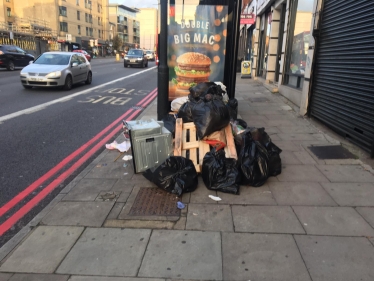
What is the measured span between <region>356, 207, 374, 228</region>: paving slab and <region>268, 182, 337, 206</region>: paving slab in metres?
0.27

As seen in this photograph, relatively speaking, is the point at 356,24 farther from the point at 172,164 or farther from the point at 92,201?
the point at 92,201

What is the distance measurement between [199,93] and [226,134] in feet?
4.83

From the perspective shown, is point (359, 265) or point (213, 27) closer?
point (359, 265)

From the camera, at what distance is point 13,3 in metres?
53.9

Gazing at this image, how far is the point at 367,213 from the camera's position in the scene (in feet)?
11.0

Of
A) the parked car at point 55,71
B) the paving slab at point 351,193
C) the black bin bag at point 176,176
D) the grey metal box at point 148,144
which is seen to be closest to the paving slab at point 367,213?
the paving slab at point 351,193

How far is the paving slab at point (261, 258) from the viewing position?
2.41 m

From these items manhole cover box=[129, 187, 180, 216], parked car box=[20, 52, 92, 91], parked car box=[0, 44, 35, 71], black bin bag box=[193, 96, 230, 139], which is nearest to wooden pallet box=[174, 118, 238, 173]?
black bin bag box=[193, 96, 230, 139]

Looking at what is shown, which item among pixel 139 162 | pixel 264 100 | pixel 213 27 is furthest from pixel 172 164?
pixel 264 100

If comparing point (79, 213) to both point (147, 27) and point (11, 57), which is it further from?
point (147, 27)

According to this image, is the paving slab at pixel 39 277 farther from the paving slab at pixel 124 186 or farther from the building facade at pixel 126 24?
the building facade at pixel 126 24

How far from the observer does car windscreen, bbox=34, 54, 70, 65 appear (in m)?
12.8

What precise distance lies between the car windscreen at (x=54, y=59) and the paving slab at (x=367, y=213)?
40.9 ft

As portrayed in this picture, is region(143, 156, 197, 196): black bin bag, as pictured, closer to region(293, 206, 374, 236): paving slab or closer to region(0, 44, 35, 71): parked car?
region(293, 206, 374, 236): paving slab
